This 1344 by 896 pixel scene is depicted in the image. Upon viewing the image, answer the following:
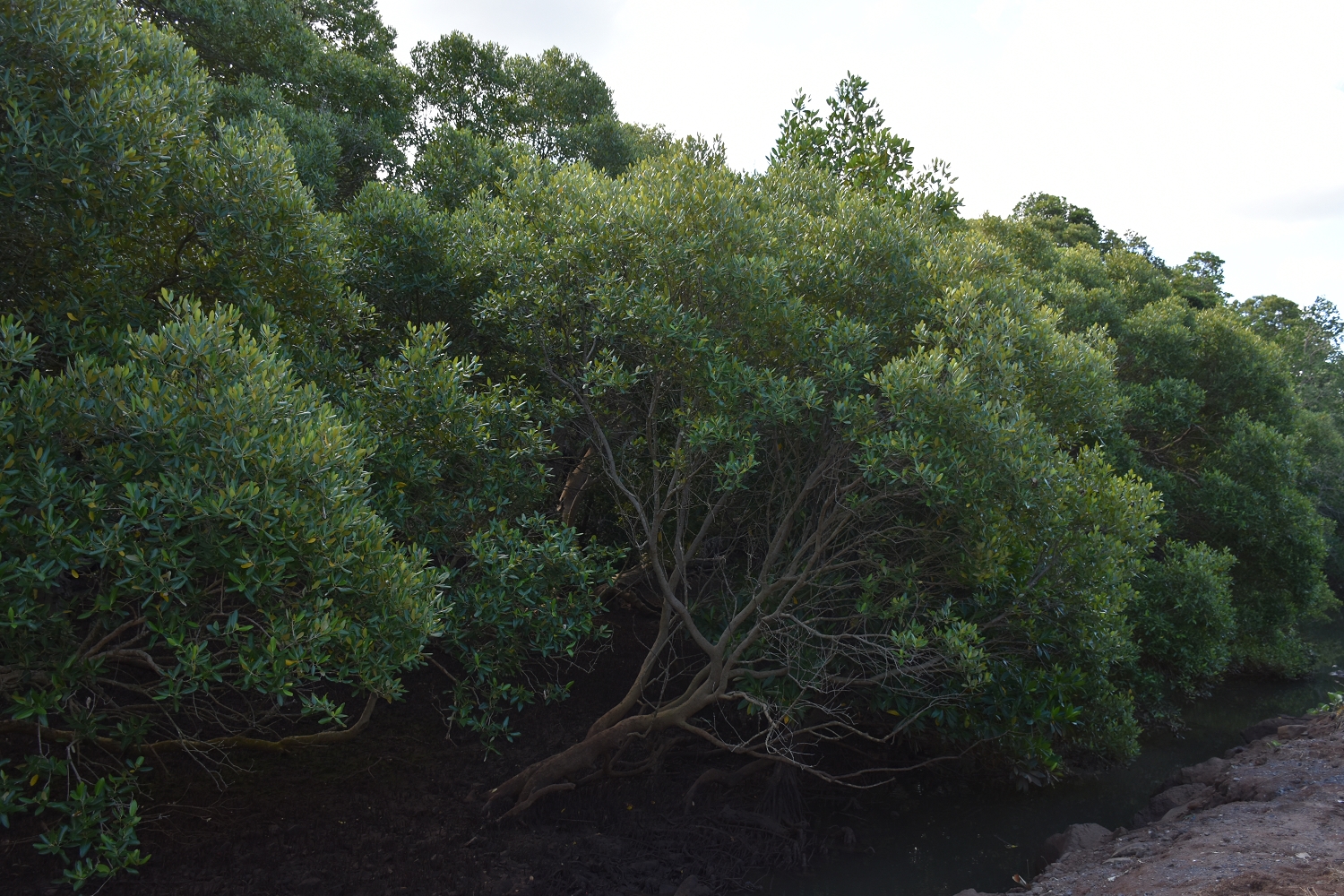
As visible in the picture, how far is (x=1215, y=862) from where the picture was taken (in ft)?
30.6

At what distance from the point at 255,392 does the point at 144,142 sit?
3151 millimetres

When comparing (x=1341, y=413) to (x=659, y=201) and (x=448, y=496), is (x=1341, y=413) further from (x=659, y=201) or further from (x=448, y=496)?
(x=448, y=496)

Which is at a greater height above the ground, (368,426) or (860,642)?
(368,426)

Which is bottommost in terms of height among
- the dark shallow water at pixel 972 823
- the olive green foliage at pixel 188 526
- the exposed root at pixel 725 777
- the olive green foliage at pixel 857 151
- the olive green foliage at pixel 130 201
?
the dark shallow water at pixel 972 823

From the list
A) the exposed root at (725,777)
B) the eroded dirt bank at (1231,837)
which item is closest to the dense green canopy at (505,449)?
the exposed root at (725,777)

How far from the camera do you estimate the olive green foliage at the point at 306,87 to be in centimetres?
1500

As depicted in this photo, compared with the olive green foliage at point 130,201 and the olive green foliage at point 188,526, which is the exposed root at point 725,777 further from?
the olive green foliage at point 130,201

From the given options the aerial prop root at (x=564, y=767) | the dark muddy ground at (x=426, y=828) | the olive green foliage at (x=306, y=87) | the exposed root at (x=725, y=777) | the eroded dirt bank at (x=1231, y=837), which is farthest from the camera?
the olive green foliage at (x=306, y=87)

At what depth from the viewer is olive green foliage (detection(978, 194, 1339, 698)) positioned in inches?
Answer: 656

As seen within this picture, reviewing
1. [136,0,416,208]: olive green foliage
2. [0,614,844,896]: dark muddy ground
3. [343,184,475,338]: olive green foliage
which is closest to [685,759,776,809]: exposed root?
[0,614,844,896]: dark muddy ground

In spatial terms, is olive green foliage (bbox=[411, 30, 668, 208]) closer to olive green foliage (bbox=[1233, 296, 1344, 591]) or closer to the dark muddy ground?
the dark muddy ground

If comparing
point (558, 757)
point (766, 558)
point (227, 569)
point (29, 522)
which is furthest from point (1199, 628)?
point (29, 522)

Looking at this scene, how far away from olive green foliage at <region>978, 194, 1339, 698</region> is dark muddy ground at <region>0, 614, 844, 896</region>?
30.8ft

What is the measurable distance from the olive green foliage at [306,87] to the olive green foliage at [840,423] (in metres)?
5.59
